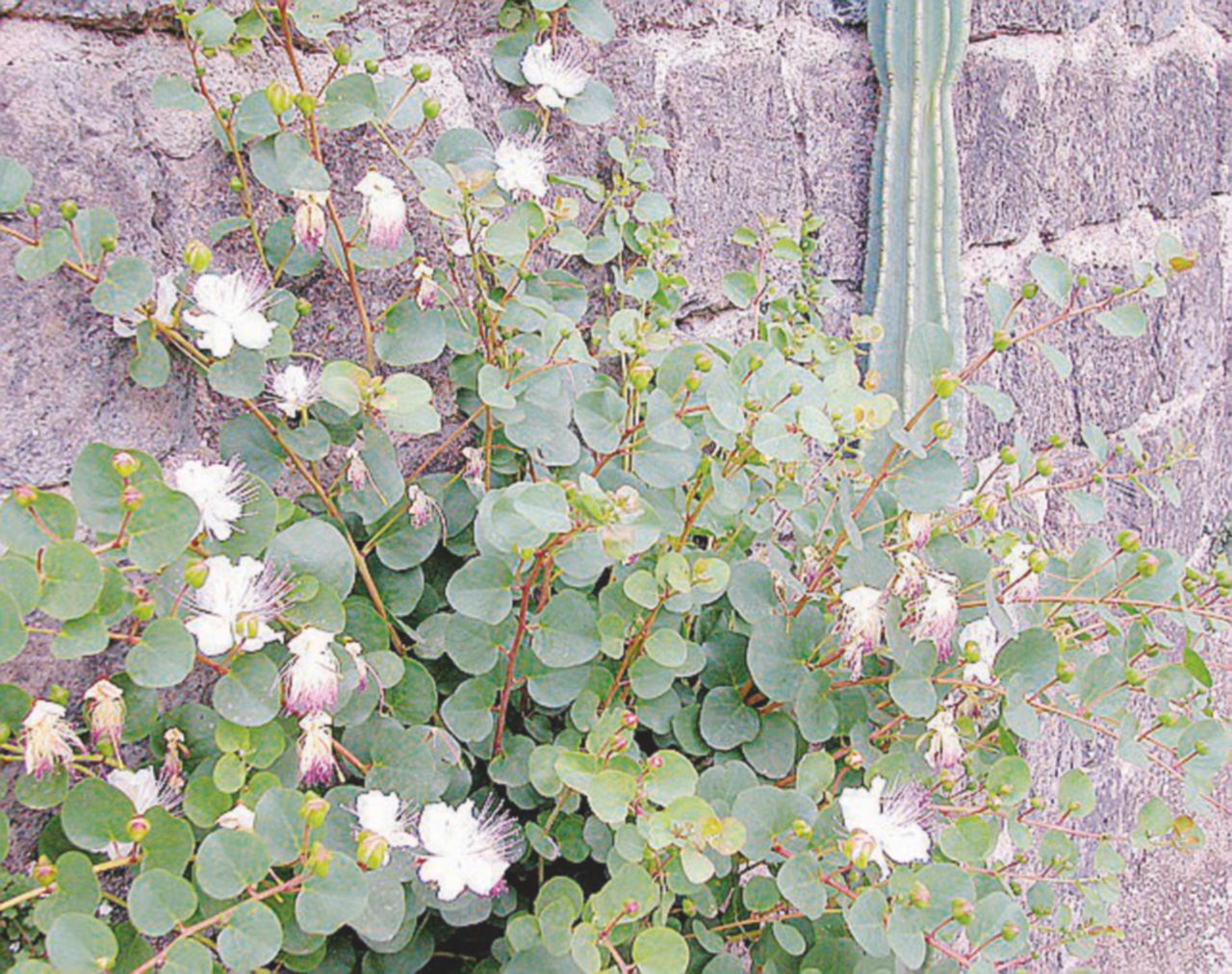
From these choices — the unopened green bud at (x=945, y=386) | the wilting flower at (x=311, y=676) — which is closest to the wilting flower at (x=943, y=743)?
the unopened green bud at (x=945, y=386)

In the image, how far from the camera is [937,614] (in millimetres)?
891

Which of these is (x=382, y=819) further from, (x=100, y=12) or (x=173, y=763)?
(x=100, y=12)

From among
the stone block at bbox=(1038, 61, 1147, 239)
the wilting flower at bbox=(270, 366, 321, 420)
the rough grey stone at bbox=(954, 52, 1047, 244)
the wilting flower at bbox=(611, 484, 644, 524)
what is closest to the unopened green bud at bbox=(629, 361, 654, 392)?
the wilting flower at bbox=(611, 484, 644, 524)

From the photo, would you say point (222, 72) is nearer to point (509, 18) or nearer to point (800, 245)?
point (509, 18)

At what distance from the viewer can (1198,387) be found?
2.07 metres

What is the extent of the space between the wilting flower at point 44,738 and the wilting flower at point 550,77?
2.11 feet

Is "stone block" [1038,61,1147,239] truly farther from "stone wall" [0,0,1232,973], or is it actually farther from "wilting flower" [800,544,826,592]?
"wilting flower" [800,544,826,592]

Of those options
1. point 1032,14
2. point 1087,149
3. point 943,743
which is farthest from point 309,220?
point 1087,149

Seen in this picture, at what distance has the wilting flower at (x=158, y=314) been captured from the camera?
0.83 metres

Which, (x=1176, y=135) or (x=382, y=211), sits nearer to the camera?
(x=382, y=211)

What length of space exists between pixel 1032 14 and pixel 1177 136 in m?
0.48

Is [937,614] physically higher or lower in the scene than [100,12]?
lower

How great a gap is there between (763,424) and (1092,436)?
397mm

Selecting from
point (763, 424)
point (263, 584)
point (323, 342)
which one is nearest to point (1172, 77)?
point (763, 424)
